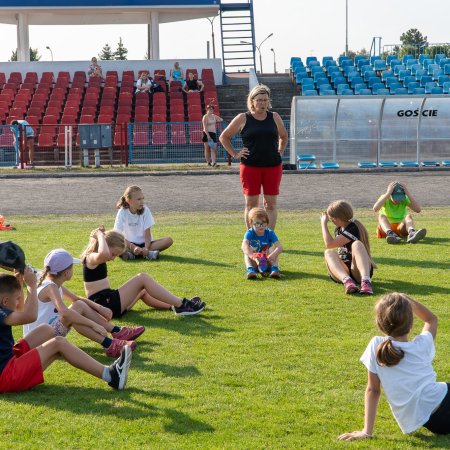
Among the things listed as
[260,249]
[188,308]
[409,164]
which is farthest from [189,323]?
[409,164]

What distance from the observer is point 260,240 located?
10.1m

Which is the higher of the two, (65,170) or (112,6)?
(112,6)

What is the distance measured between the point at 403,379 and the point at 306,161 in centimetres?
2216

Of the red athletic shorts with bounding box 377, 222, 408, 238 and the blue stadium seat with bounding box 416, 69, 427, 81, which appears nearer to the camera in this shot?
the red athletic shorts with bounding box 377, 222, 408, 238

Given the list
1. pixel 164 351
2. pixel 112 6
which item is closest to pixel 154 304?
pixel 164 351

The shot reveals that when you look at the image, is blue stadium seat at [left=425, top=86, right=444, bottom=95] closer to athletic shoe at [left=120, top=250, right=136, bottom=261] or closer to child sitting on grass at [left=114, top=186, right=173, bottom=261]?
child sitting on grass at [left=114, top=186, right=173, bottom=261]

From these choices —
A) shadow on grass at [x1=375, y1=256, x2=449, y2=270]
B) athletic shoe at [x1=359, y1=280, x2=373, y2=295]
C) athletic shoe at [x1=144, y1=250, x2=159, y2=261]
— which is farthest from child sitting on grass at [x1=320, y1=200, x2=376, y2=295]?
athletic shoe at [x1=144, y1=250, x2=159, y2=261]

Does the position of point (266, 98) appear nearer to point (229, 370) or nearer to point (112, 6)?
point (229, 370)

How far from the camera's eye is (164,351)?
6.98 meters

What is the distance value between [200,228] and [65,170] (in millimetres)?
13745

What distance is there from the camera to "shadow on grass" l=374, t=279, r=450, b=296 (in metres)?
9.01

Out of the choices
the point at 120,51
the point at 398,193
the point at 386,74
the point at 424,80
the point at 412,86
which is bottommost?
the point at 398,193

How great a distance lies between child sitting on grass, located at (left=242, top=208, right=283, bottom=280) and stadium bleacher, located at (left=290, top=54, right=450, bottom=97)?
24148 millimetres

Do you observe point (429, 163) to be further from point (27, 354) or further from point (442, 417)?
point (442, 417)
